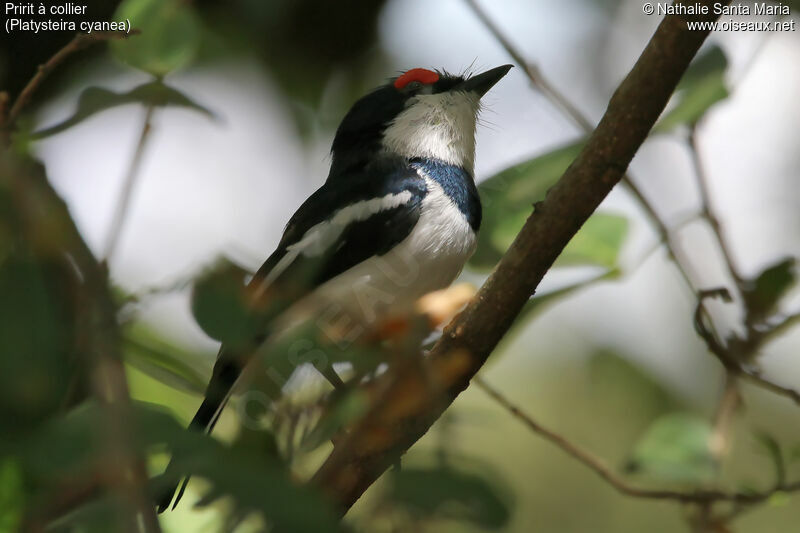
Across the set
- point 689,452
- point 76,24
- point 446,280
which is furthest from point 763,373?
point 76,24

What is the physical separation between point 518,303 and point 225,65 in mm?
3256

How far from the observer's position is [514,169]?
6.82 ft

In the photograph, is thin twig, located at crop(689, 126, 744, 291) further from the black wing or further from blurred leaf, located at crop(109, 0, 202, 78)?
blurred leaf, located at crop(109, 0, 202, 78)

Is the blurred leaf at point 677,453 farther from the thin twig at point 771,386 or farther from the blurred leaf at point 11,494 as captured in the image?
the blurred leaf at point 11,494

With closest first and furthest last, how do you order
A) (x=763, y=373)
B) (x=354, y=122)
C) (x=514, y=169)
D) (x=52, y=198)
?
(x=52, y=198)
(x=763, y=373)
(x=514, y=169)
(x=354, y=122)

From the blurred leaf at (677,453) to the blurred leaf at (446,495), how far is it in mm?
1370

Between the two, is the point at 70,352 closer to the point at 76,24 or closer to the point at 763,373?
the point at 763,373

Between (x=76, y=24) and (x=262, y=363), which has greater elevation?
(x=76, y=24)

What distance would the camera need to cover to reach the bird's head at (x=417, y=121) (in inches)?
111

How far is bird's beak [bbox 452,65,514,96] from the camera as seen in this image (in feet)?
9.63

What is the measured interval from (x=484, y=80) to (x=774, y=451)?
173cm

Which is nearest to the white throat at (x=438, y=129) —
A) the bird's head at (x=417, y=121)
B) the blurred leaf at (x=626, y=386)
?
the bird's head at (x=417, y=121)

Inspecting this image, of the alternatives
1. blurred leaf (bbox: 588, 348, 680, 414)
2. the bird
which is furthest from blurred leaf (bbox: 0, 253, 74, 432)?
blurred leaf (bbox: 588, 348, 680, 414)

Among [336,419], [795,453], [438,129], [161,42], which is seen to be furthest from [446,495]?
[438,129]
